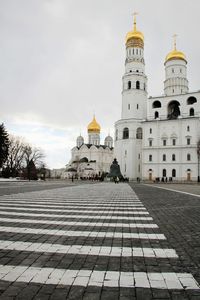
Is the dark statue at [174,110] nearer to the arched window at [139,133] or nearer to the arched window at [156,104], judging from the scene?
the arched window at [156,104]

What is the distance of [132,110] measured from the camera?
3118 inches

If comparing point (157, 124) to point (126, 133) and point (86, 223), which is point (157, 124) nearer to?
point (126, 133)

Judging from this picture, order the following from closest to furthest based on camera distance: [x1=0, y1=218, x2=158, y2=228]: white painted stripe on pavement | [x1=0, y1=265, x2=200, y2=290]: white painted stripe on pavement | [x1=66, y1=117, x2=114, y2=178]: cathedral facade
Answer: [x1=0, y1=265, x2=200, y2=290]: white painted stripe on pavement → [x1=0, y1=218, x2=158, y2=228]: white painted stripe on pavement → [x1=66, y1=117, x2=114, y2=178]: cathedral facade

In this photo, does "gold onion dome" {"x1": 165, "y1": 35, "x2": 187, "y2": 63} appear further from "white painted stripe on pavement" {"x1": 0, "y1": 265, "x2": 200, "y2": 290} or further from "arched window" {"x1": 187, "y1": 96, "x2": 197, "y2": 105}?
"white painted stripe on pavement" {"x1": 0, "y1": 265, "x2": 200, "y2": 290}

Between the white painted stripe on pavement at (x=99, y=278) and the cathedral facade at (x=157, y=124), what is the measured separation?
216 feet

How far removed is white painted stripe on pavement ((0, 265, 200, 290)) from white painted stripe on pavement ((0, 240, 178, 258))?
0.89 meters

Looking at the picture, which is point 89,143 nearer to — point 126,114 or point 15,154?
point 126,114

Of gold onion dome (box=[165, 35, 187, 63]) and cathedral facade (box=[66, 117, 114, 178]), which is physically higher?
gold onion dome (box=[165, 35, 187, 63])

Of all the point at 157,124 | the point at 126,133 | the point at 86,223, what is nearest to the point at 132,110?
the point at 126,133

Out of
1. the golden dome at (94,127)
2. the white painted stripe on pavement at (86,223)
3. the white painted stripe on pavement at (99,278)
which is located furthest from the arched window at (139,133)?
the white painted stripe on pavement at (99,278)

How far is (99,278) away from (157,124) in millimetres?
70969

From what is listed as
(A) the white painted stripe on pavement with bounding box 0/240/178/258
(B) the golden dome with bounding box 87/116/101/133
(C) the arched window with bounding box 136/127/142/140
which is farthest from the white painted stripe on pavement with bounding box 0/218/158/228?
(B) the golden dome with bounding box 87/116/101/133

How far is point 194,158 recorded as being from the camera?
221 feet

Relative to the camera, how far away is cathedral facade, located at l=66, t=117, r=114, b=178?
11472 centimetres
